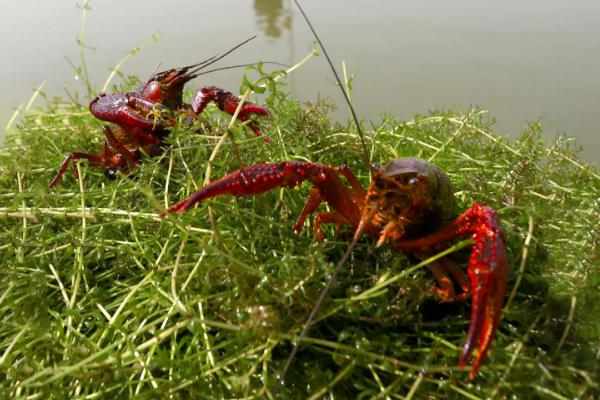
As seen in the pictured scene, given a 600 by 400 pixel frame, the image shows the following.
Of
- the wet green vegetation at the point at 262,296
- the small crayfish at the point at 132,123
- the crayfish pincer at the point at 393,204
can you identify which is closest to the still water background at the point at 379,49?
the small crayfish at the point at 132,123

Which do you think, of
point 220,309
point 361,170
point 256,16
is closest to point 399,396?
point 220,309

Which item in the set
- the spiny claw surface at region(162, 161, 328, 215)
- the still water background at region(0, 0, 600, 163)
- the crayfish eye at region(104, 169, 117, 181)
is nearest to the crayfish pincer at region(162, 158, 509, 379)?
the spiny claw surface at region(162, 161, 328, 215)

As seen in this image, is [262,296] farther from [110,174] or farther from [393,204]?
[110,174]

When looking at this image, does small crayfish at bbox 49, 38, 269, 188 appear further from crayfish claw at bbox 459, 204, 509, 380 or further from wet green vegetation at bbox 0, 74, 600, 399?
crayfish claw at bbox 459, 204, 509, 380

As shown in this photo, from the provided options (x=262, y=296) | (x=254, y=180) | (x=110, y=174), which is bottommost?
(x=110, y=174)

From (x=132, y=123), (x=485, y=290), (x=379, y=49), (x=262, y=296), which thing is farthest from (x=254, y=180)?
(x=379, y=49)

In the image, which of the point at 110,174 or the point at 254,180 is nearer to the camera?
the point at 254,180
